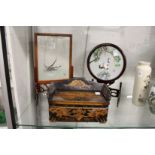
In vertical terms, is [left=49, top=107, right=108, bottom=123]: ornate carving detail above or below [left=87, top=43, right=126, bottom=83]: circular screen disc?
below

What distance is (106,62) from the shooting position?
866 mm

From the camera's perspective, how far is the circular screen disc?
33.5 inches

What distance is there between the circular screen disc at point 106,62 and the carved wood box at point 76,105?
0.50ft

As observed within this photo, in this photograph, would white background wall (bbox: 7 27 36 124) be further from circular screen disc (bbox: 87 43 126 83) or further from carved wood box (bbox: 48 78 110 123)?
circular screen disc (bbox: 87 43 126 83)

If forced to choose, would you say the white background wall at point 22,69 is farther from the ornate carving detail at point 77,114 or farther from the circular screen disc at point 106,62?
the circular screen disc at point 106,62

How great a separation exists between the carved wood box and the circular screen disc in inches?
6.0

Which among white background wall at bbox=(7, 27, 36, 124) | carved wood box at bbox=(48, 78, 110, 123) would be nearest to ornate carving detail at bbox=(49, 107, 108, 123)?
carved wood box at bbox=(48, 78, 110, 123)

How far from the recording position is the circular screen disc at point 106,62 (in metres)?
0.85

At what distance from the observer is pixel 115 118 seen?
2.48ft

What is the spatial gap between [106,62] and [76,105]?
29 centimetres

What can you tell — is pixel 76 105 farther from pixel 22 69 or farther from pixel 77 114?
pixel 22 69

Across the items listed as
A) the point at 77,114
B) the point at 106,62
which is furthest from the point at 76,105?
the point at 106,62

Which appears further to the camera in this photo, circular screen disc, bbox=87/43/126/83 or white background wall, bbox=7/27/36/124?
circular screen disc, bbox=87/43/126/83
